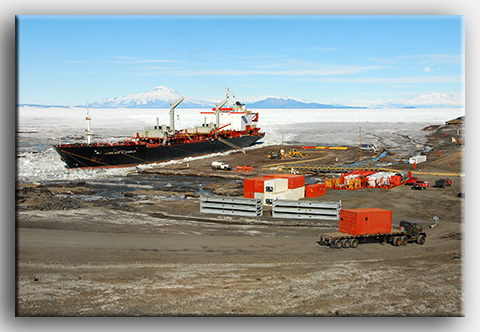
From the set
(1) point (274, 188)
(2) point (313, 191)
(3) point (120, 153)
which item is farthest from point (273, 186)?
(3) point (120, 153)

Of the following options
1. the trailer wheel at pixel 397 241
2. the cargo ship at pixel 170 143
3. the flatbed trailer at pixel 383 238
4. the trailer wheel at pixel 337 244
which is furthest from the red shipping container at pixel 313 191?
the cargo ship at pixel 170 143

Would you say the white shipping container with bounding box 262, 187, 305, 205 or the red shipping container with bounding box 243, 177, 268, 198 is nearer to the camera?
the white shipping container with bounding box 262, 187, 305, 205

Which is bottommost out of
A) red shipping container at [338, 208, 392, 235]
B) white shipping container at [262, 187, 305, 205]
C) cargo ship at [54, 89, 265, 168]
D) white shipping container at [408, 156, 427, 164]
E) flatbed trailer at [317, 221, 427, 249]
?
flatbed trailer at [317, 221, 427, 249]

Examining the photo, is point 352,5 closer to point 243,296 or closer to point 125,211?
point 243,296

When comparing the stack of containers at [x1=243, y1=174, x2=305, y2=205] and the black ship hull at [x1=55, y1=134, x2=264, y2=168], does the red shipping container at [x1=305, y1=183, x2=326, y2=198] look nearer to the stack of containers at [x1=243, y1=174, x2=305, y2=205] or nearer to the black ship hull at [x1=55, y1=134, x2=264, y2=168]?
the stack of containers at [x1=243, y1=174, x2=305, y2=205]

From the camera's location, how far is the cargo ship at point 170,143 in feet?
189

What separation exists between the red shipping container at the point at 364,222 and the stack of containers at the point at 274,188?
11323mm

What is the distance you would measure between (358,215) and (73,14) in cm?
1509

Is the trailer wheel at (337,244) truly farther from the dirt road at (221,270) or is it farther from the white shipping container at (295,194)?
the white shipping container at (295,194)

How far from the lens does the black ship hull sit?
57094mm

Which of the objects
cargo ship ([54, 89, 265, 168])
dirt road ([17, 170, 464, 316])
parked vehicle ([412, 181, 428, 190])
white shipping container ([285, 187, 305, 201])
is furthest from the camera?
cargo ship ([54, 89, 265, 168])

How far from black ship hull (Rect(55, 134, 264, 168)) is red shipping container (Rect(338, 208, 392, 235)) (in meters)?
42.8

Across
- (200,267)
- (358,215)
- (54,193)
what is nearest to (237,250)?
(200,267)

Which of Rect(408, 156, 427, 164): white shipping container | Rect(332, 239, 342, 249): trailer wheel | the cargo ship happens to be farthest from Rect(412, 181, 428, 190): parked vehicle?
the cargo ship
